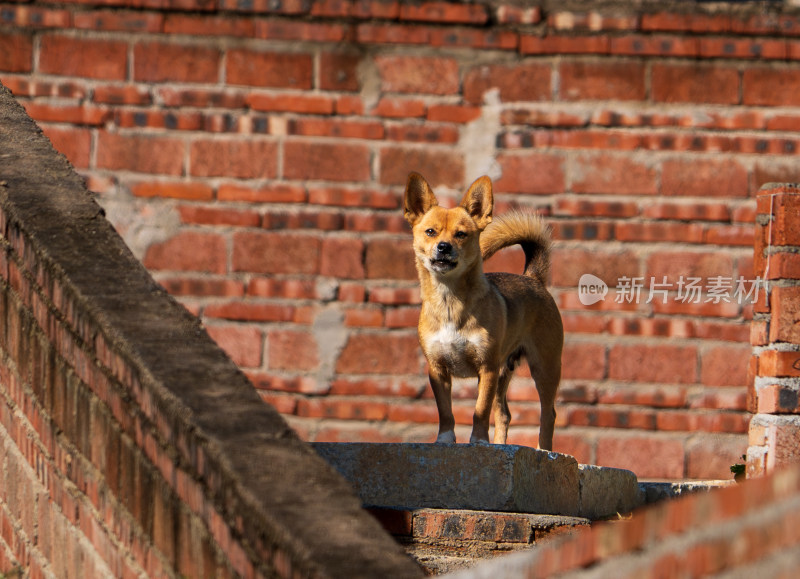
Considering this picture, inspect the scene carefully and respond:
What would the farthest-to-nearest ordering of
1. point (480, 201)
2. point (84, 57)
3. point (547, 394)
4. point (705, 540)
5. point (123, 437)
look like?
point (84, 57)
point (547, 394)
point (480, 201)
point (123, 437)
point (705, 540)

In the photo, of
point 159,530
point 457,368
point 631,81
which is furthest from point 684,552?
point 631,81

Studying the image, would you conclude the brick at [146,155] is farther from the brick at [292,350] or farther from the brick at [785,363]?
the brick at [785,363]

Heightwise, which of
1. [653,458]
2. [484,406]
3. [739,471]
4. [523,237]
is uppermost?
[523,237]

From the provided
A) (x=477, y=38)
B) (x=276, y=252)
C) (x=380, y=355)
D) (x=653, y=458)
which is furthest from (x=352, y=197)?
(x=653, y=458)

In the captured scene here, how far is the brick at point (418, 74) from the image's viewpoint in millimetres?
5863

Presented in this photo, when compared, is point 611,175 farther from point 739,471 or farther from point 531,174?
point 739,471

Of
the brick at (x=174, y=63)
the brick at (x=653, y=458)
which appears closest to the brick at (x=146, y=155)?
the brick at (x=174, y=63)

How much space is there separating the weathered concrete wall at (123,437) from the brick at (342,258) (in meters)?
1.96

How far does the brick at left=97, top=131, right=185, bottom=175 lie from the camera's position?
5.85m

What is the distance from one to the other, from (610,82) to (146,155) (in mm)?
2406

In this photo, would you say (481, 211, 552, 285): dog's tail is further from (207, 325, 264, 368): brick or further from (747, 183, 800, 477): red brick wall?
(207, 325, 264, 368): brick

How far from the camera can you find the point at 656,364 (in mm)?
5730

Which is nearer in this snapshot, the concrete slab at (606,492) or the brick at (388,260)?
the concrete slab at (606,492)

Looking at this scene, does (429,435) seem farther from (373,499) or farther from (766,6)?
(766,6)
